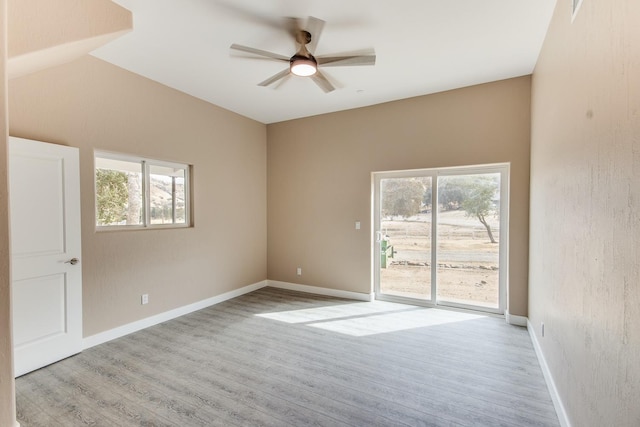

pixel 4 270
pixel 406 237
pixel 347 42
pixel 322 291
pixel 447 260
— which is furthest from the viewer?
pixel 322 291

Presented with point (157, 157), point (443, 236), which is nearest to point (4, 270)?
point (157, 157)

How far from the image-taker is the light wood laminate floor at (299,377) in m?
2.01

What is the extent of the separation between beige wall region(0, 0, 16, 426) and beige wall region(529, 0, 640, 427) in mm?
2634

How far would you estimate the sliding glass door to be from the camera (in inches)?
151

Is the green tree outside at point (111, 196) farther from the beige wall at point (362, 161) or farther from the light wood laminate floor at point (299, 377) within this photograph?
the beige wall at point (362, 161)

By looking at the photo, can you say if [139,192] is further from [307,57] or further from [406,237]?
[406,237]

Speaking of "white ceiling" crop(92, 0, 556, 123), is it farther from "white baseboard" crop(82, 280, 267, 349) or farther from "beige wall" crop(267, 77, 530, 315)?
"white baseboard" crop(82, 280, 267, 349)

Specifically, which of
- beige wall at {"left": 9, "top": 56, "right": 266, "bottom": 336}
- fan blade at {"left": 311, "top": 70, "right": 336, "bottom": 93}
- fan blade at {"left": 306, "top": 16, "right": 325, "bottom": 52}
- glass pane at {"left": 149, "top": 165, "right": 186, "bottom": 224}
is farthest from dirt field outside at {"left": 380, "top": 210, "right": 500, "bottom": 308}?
glass pane at {"left": 149, "top": 165, "right": 186, "bottom": 224}

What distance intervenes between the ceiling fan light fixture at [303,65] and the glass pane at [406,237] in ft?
7.85

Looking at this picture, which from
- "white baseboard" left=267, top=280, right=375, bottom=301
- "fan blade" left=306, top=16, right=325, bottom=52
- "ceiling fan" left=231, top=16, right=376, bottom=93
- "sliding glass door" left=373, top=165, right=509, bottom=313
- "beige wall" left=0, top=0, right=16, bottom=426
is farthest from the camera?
"white baseboard" left=267, top=280, right=375, bottom=301

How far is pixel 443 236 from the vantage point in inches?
163

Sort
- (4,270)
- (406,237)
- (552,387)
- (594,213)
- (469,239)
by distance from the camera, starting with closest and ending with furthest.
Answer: (4,270) → (594,213) → (552,387) → (469,239) → (406,237)

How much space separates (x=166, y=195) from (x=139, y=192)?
364mm

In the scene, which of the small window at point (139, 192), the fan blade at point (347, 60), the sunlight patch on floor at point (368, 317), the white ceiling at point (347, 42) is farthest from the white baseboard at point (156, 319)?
the fan blade at point (347, 60)
